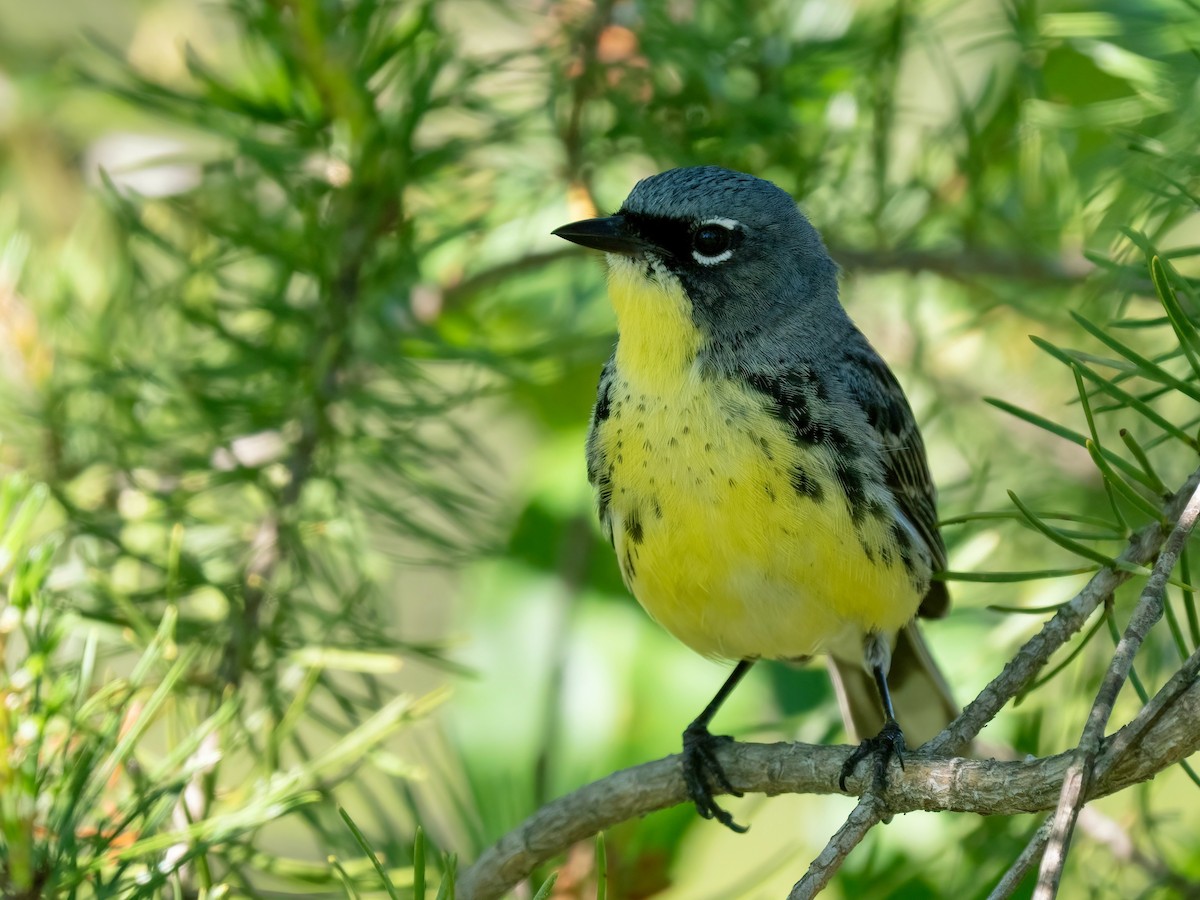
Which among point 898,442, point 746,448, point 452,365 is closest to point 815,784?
point 746,448

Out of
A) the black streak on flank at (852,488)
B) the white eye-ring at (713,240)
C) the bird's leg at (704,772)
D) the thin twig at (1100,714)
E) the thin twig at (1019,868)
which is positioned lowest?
the bird's leg at (704,772)

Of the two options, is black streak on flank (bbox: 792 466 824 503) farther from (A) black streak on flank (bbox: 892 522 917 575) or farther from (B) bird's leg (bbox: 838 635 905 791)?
(B) bird's leg (bbox: 838 635 905 791)

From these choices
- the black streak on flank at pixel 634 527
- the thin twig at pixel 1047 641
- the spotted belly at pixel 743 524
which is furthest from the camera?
the black streak on flank at pixel 634 527

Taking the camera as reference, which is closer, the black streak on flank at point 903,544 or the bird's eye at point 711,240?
the black streak on flank at point 903,544

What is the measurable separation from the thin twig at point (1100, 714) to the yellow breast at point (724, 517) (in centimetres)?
109

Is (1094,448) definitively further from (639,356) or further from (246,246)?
(246,246)

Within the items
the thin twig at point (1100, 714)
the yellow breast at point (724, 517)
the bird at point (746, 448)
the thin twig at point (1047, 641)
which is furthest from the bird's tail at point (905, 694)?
the thin twig at point (1100, 714)

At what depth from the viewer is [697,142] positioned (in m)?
3.02

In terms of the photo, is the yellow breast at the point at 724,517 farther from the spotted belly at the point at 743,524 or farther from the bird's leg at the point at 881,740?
the bird's leg at the point at 881,740

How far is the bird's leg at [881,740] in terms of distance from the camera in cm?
182

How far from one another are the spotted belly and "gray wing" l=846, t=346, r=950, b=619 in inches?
4.4

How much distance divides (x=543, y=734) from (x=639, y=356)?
1371 mm

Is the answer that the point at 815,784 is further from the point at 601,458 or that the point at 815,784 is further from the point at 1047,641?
the point at 601,458

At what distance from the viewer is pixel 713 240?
2.88 meters
